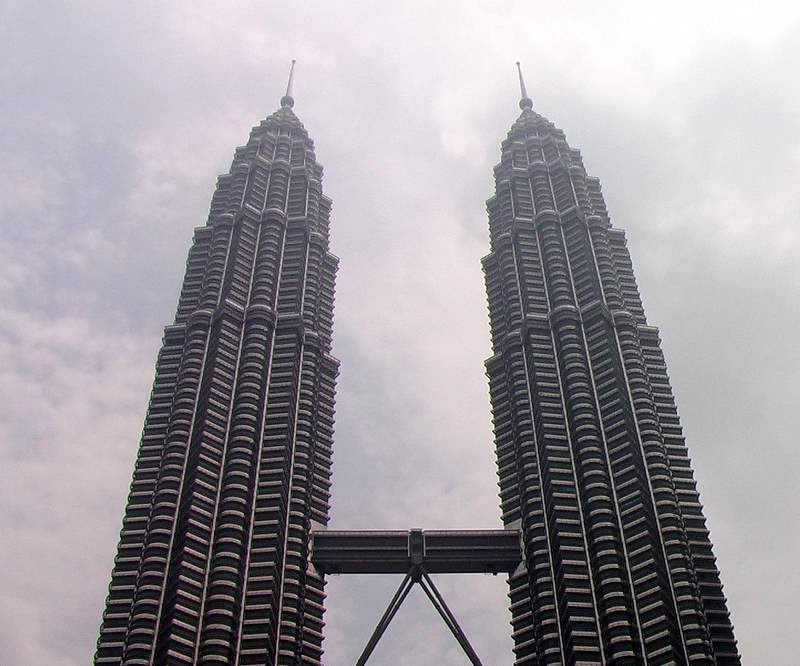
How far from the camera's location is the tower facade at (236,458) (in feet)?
377

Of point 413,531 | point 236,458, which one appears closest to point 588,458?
point 413,531

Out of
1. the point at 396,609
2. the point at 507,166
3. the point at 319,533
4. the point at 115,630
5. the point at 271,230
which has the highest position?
the point at 507,166

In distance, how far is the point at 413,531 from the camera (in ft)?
432

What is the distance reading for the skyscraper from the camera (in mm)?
114312

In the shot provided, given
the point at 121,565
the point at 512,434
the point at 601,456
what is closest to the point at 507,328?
the point at 512,434

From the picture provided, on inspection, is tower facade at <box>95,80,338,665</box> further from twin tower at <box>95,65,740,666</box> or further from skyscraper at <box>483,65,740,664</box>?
skyscraper at <box>483,65,740,664</box>

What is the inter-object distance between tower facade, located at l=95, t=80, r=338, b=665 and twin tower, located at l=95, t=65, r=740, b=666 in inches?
11.1

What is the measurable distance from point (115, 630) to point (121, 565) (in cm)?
955

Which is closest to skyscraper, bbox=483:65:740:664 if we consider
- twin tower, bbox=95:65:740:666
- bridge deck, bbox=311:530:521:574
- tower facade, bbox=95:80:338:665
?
twin tower, bbox=95:65:740:666

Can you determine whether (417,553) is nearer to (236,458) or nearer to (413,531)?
(413,531)

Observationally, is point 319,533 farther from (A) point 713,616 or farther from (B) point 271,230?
(B) point 271,230

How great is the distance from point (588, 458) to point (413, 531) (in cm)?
2494

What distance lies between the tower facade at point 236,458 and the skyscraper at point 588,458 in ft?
92.3

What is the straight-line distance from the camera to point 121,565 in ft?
401
